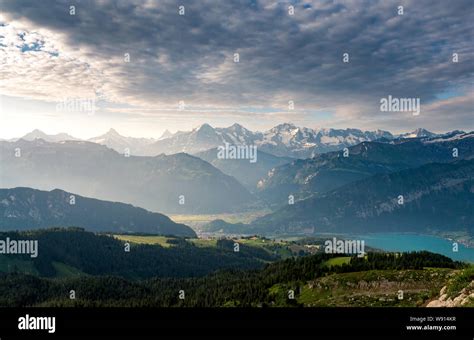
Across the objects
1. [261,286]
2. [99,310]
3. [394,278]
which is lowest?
[261,286]

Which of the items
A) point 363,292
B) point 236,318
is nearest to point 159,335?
point 236,318

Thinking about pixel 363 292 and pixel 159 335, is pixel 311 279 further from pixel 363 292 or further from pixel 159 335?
pixel 159 335

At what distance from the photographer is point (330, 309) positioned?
2130 cm

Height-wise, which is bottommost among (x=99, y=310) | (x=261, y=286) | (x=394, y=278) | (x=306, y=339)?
(x=261, y=286)

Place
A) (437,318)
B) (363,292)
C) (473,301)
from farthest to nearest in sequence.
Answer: (363,292) < (473,301) < (437,318)

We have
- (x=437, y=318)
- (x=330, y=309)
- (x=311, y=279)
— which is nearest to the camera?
(x=330, y=309)

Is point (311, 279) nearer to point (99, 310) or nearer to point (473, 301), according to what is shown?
point (473, 301)

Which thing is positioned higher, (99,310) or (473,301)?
(99,310)

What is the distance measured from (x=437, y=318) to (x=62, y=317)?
2173 cm

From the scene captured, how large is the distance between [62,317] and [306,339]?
43.4 ft

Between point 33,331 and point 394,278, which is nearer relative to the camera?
point 33,331

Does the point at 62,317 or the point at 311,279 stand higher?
the point at 62,317

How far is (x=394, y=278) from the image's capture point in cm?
9544

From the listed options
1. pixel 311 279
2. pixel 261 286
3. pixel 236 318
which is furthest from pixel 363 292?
pixel 236 318
